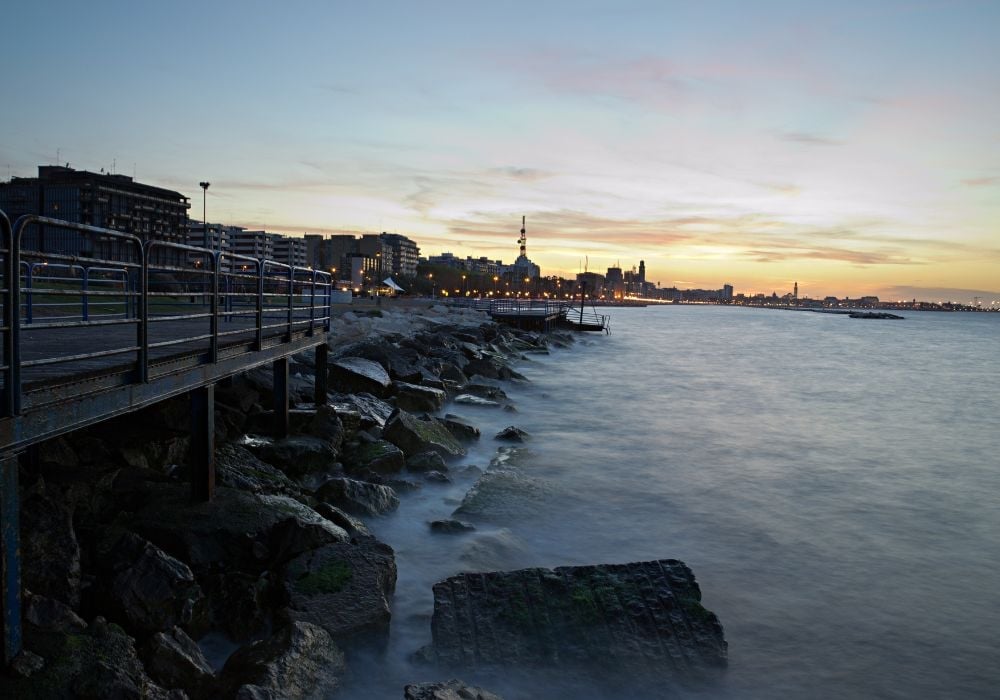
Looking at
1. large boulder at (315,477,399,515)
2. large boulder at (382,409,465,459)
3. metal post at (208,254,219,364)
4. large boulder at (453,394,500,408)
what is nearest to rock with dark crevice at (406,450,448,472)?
large boulder at (382,409,465,459)

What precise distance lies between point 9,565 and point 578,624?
14.7 ft

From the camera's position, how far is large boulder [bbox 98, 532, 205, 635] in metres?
5.48

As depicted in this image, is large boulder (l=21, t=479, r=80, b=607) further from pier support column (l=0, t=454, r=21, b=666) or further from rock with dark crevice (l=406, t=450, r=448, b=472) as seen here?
rock with dark crevice (l=406, t=450, r=448, b=472)

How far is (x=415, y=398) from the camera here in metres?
16.8

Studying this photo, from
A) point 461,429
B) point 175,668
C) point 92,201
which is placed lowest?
point 461,429

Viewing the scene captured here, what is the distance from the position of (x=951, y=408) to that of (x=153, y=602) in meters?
30.6

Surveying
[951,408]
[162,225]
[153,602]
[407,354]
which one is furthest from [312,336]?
[162,225]

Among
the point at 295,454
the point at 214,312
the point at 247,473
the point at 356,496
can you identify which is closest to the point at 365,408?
the point at 295,454

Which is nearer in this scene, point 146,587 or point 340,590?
point 146,587

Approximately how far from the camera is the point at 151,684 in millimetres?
4582

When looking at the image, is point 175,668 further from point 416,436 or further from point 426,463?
point 416,436

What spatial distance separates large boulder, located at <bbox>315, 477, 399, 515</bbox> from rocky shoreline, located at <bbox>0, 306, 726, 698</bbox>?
21 mm

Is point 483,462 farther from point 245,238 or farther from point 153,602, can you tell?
point 245,238

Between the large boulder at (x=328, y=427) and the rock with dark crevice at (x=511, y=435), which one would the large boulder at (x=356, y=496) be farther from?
the rock with dark crevice at (x=511, y=435)
